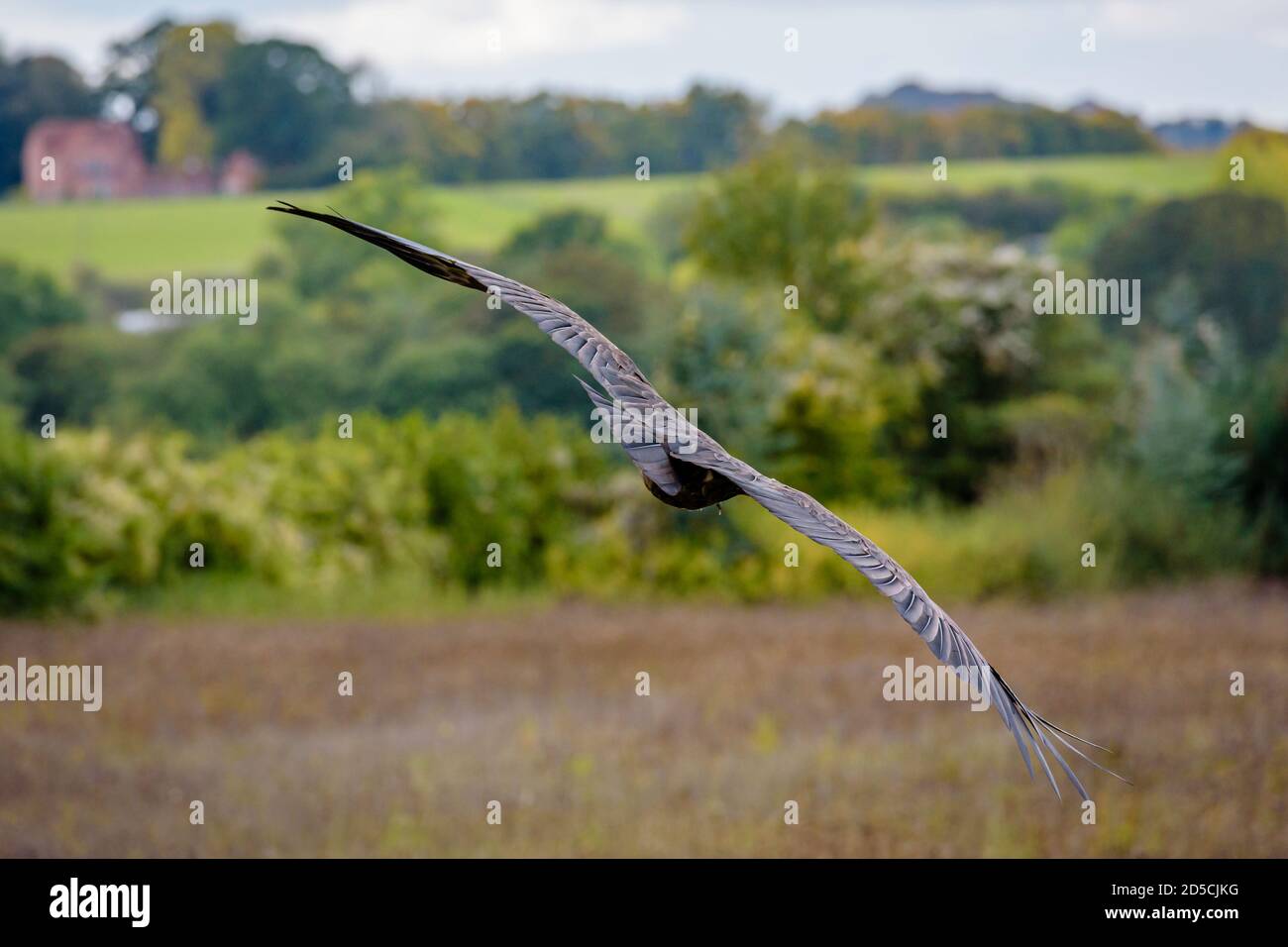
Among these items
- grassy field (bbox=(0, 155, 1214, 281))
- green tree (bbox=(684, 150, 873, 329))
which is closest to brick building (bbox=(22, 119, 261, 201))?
grassy field (bbox=(0, 155, 1214, 281))

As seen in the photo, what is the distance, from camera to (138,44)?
24.4 m

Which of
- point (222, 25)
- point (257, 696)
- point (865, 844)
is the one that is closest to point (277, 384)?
point (257, 696)

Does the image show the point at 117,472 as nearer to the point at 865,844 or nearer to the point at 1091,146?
the point at 865,844

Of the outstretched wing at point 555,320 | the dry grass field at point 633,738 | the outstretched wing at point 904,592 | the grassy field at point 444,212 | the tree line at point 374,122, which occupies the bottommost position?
the dry grass field at point 633,738

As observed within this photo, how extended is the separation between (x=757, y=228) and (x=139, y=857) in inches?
473

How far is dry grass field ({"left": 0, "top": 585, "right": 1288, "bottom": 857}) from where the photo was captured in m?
6.47

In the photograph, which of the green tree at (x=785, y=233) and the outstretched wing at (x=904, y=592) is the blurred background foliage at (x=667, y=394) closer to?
the green tree at (x=785, y=233)

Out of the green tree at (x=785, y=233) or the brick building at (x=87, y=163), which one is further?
the brick building at (x=87, y=163)

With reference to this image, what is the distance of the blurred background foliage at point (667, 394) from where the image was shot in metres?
11.3

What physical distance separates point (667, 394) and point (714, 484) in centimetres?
902

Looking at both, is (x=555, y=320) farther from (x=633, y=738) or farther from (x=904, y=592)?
(x=633, y=738)

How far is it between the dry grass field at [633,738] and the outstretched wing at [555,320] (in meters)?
3.44

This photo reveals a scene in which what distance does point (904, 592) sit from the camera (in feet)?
8.29

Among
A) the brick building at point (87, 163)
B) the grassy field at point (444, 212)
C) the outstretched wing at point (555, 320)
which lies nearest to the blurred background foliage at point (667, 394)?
the brick building at point (87, 163)
